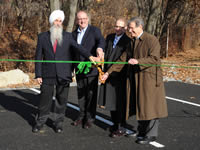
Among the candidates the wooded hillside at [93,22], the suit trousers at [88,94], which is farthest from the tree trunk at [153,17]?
the suit trousers at [88,94]

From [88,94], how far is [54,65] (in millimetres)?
892

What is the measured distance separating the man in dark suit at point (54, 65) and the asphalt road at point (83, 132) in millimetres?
365

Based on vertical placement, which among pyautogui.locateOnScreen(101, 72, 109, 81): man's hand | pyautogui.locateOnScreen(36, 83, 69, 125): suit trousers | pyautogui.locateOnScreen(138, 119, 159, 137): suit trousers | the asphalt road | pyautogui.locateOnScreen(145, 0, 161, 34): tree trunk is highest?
pyautogui.locateOnScreen(145, 0, 161, 34): tree trunk

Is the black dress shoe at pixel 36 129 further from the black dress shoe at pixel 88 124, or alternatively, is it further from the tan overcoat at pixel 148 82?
the tan overcoat at pixel 148 82

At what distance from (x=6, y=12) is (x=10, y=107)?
1910 cm

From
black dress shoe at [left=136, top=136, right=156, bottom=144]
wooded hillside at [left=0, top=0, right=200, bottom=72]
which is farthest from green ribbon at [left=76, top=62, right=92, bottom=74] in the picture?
wooded hillside at [left=0, top=0, right=200, bottom=72]

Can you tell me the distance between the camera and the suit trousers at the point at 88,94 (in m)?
5.72

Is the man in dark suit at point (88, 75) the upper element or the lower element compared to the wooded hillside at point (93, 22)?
lower

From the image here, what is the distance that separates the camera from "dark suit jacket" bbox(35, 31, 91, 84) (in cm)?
527

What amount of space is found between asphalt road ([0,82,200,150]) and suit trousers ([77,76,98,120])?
32 cm

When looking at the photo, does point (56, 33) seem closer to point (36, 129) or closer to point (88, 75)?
point (88, 75)

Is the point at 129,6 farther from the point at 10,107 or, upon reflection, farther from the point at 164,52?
the point at 10,107

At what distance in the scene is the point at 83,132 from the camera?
18.2ft

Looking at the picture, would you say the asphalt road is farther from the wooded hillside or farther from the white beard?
the wooded hillside
